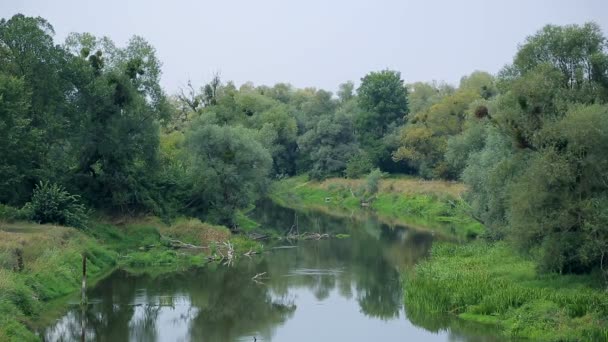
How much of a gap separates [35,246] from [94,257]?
791 cm

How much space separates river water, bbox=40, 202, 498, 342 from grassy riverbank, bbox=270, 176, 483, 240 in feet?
42.4

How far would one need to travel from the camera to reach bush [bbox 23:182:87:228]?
157 feet

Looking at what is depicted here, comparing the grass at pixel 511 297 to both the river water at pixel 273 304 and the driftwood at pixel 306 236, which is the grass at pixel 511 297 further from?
the driftwood at pixel 306 236

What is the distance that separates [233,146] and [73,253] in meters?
21.8

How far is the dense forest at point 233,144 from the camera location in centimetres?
3306

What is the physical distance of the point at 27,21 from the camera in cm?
5228

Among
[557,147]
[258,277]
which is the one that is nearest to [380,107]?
[258,277]

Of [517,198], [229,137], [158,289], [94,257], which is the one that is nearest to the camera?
[517,198]

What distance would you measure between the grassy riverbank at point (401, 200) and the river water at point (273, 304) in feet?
42.4

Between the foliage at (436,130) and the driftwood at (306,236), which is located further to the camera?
the foliage at (436,130)

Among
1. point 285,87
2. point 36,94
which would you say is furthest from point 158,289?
point 285,87

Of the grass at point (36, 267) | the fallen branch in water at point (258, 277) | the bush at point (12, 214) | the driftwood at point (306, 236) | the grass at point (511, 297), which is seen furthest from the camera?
the driftwood at point (306, 236)

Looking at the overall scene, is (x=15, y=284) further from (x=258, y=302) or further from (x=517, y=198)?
(x=517, y=198)

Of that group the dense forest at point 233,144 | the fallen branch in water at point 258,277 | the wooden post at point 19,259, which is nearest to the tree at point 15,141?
the dense forest at point 233,144
